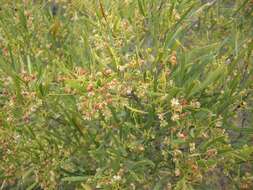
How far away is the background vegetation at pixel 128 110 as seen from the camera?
201cm

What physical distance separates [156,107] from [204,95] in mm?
345

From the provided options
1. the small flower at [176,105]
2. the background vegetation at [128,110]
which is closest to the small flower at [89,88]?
the background vegetation at [128,110]

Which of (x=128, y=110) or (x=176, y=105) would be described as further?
(x=128, y=110)

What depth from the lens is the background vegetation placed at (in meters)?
2.01

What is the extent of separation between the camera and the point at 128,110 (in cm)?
221

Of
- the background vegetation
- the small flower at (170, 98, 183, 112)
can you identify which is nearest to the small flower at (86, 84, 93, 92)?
the background vegetation

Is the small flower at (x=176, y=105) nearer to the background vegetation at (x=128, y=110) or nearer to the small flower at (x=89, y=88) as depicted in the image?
the background vegetation at (x=128, y=110)

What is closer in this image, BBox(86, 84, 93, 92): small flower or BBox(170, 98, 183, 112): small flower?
BBox(86, 84, 93, 92): small flower

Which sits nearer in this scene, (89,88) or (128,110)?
(89,88)

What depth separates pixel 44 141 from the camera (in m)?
2.39

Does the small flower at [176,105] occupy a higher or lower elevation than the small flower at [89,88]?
lower

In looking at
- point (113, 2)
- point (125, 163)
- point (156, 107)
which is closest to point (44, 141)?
point (125, 163)

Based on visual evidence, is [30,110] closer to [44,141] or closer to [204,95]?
[44,141]

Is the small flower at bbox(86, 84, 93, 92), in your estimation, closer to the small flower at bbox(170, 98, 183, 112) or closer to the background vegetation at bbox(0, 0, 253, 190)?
the background vegetation at bbox(0, 0, 253, 190)
